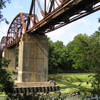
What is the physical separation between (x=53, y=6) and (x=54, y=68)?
55.9 metres

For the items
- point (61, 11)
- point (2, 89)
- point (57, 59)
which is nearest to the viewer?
point (2, 89)

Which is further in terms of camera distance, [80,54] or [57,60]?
[57,60]

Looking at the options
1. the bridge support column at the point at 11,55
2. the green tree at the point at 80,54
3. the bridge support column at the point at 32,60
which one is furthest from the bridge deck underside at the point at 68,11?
the bridge support column at the point at 11,55

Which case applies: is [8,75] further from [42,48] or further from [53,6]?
[42,48]

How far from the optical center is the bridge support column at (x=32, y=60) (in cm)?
2415

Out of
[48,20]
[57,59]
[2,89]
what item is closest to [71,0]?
[48,20]

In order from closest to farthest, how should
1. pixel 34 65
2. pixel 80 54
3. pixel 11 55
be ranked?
pixel 34 65 → pixel 80 54 → pixel 11 55

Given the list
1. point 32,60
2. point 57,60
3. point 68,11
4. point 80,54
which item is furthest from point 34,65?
point 57,60

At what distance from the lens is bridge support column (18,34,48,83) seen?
24152 millimetres

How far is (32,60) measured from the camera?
24.6 metres

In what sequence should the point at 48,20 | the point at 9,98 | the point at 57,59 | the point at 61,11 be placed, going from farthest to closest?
the point at 57,59 → the point at 48,20 → the point at 61,11 → the point at 9,98

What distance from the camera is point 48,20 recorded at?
18453 millimetres

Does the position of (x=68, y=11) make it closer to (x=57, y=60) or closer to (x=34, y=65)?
(x=34, y=65)

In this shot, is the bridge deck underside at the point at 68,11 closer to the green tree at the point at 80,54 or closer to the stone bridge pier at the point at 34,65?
the stone bridge pier at the point at 34,65
